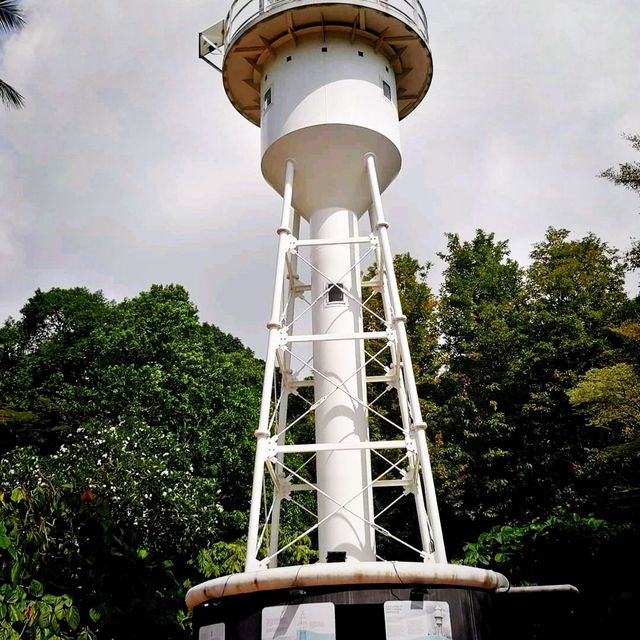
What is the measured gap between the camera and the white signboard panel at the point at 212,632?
733 centimetres

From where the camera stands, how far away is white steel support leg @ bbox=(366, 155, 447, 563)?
845 cm

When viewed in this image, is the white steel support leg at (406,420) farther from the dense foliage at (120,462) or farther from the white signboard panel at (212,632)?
the dense foliage at (120,462)

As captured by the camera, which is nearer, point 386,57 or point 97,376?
point 386,57

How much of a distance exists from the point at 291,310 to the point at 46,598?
5988 millimetres

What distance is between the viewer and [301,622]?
6949mm

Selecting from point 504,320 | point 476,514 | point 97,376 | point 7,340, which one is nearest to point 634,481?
point 476,514

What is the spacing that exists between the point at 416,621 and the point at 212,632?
2.25 meters

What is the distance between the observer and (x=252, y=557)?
8.47 m

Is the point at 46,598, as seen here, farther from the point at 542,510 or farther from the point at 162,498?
the point at 542,510

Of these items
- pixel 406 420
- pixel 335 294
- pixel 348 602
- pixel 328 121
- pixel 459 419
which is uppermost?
pixel 328 121

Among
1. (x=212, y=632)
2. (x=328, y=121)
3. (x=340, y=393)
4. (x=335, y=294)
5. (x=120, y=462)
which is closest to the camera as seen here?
(x=212, y=632)

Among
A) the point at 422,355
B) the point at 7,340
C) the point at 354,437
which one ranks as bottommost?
the point at 354,437

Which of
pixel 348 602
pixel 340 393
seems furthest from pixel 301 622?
pixel 340 393

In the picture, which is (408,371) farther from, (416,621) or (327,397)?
(416,621)
